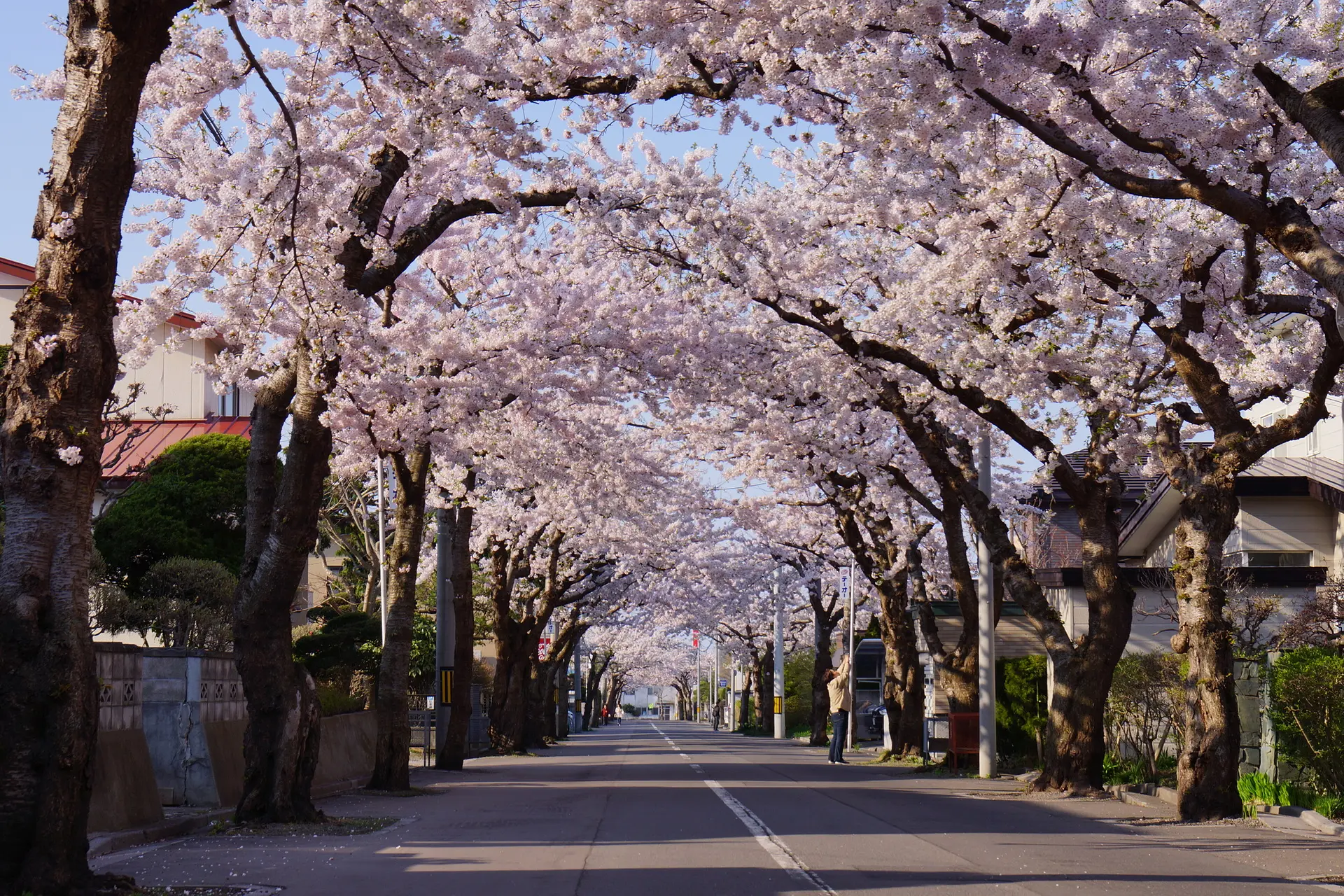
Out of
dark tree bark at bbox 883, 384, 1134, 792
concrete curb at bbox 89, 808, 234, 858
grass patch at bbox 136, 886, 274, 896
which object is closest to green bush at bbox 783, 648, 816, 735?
dark tree bark at bbox 883, 384, 1134, 792

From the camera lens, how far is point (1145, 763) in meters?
21.7

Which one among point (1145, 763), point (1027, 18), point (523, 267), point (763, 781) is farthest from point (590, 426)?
point (1027, 18)

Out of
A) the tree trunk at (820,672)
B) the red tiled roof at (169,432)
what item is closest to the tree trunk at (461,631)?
the red tiled roof at (169,432)

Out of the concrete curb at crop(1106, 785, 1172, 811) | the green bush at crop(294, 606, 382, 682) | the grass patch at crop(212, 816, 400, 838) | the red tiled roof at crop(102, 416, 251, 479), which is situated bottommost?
the grass patch at crop(212, 816, 400, 838)

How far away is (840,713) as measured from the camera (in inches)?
1344

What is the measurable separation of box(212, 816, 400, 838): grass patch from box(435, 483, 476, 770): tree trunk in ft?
42.8

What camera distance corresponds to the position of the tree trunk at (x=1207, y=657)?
622 inches

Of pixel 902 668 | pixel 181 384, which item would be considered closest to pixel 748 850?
pixel 902 668

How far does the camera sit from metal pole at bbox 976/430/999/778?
80.7ft

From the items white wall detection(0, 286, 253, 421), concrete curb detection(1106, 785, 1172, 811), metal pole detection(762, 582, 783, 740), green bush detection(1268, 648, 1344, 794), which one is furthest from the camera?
metal pole detection(762, 582, 783, 740)

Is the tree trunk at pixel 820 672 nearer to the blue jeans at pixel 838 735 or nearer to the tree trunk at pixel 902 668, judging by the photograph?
the blue jeans at pixel 838 735

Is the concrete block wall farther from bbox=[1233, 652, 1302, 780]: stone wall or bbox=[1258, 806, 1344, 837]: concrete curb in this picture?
bbox=[1233, 652, 1302, 780]: stone wall

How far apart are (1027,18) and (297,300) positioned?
6849 millimetres

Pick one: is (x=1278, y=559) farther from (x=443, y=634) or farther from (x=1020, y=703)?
(x=443, y=634)
